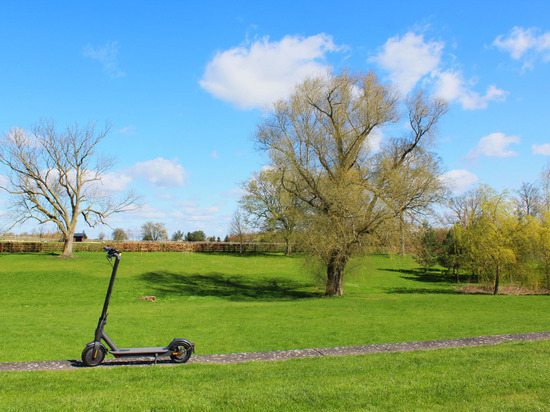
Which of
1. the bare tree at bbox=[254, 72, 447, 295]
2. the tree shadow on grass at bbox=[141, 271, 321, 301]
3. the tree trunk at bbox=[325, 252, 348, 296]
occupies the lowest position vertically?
the tree shadow on grass at bbox=[141, 271, 321, 301]

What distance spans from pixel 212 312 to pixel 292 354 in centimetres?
1080

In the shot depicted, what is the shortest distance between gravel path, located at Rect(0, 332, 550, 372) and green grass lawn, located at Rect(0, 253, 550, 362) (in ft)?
5.16

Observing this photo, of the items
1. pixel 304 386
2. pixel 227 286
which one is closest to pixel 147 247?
pixel 227 286

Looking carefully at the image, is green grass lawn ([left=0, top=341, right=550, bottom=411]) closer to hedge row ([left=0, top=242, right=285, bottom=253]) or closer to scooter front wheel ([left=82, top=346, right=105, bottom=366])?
scooter front wheel ([left=82, top=346, right=105, bottom=366])

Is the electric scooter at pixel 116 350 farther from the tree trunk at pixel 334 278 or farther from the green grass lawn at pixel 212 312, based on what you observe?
the tree trunk at pixel 334 278

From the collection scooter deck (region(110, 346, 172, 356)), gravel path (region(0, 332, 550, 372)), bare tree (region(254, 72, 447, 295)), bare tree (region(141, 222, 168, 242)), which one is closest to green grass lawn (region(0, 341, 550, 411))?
scooter deck (region(110, 346, 172, 356))

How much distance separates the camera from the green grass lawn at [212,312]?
36.6 feet

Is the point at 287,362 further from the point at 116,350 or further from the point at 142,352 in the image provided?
the point at 116,350

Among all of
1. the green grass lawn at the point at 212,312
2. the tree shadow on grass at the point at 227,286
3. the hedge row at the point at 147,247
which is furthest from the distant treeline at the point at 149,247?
the tree shadow on grass at the point at 227,286

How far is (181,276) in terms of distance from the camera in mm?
36500

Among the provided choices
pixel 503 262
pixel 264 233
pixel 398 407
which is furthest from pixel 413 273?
pixel 398 407

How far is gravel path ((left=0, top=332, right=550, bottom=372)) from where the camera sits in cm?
711

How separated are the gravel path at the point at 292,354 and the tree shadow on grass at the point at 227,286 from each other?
62.8ft

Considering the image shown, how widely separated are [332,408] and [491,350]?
4891 millimetres
